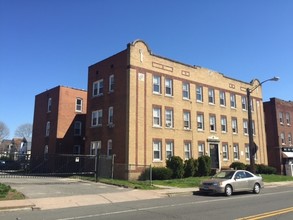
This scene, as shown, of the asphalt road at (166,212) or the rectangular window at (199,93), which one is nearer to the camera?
the asphalt road at (166,212)

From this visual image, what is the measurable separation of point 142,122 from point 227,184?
1204cm

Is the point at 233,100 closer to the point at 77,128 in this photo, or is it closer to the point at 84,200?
the point at 77,128

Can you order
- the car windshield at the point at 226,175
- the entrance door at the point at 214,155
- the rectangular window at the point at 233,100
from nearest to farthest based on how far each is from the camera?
the car windshield at the point at 226,175 → the entrance door at the point at 214,155 → the rectangular window at the point at 233,100

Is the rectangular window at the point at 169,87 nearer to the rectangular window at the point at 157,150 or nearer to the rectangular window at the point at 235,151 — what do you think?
the rectangular window at the point at 157,150

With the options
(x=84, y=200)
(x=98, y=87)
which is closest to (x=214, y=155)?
(x=98, y=87)

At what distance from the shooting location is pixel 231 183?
743 inches

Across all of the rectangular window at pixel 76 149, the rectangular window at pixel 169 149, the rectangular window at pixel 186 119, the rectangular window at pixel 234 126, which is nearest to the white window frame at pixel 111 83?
the rectangular window at pixel 169 149

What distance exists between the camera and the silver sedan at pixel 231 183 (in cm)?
1848

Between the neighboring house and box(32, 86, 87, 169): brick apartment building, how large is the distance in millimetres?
26425

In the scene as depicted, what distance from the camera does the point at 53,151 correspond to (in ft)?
125

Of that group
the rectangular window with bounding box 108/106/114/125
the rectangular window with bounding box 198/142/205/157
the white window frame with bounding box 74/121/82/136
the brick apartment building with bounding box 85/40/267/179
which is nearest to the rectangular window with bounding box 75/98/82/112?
the white window frame with bounding box 74/121/82/136

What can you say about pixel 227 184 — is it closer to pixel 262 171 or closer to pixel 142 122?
pixel 142 122

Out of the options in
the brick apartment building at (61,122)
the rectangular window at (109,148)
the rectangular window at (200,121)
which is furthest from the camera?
the brick apartment building at (61,122)

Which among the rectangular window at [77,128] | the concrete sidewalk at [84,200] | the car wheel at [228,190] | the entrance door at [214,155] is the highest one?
the rectangular window at [77,128]
